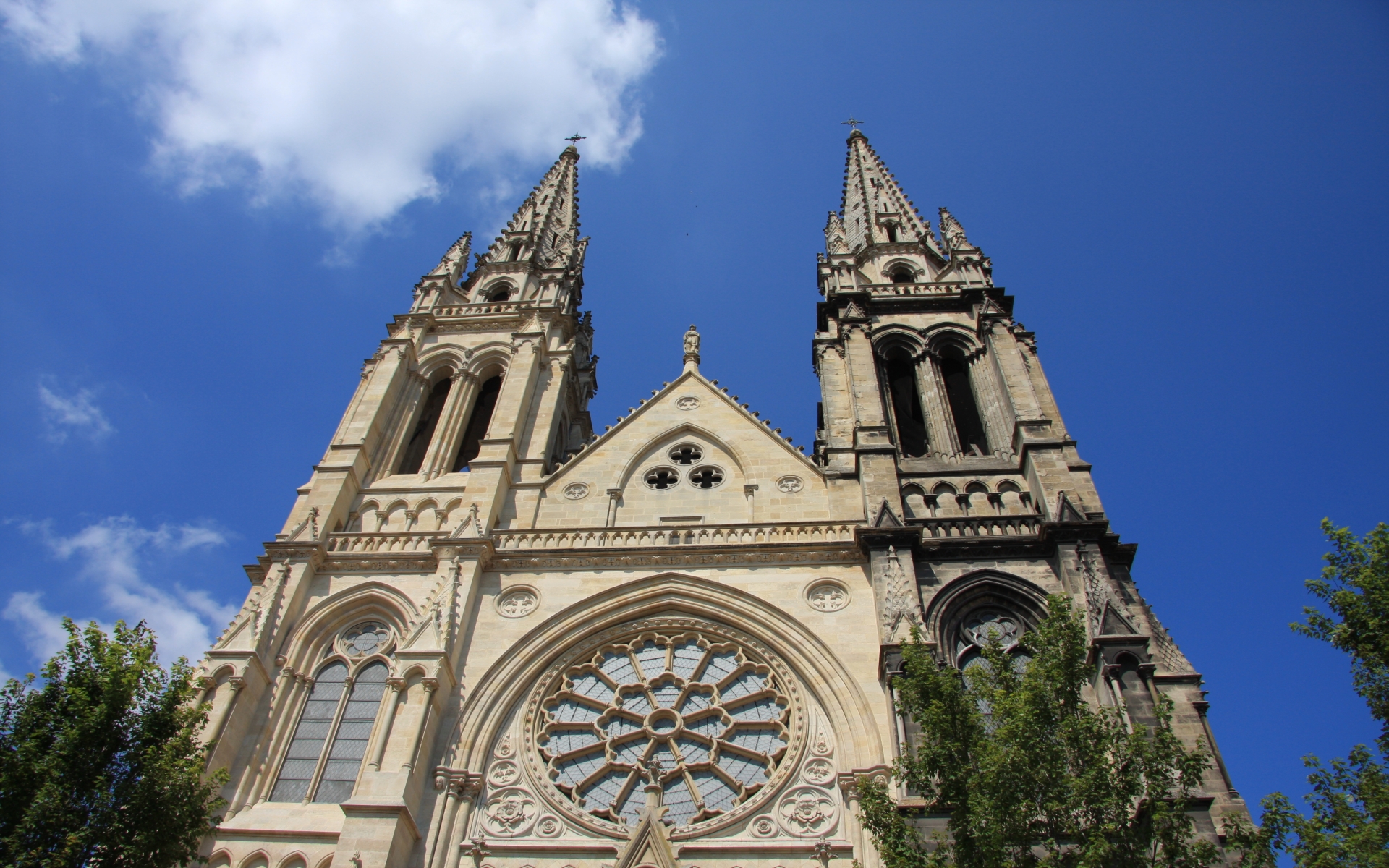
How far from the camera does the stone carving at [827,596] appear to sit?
53.8 feet

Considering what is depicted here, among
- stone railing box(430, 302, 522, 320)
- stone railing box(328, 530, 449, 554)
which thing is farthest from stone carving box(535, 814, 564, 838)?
stone railing box(430, 302, 522, 320)

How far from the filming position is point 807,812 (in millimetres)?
13609

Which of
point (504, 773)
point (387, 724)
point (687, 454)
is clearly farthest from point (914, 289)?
point (387, 724)

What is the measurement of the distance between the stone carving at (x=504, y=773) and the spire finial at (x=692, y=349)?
441 inches

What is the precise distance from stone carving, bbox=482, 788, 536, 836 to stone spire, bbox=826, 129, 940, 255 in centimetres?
1897

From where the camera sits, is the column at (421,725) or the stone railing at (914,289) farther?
the stone railing at (914,289)

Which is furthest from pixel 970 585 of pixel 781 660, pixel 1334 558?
pixel 1334 558

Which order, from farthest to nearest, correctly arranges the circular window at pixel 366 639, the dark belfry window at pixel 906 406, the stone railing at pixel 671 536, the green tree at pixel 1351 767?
the dark belfry window at pixel 906 406
the stone railing at pixel 671 536
the circular window at pixel 366 639
the green tree at pixel 1351 767

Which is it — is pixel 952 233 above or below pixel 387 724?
above

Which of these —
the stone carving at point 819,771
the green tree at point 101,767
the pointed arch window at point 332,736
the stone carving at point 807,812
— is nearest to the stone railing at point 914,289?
the stone carving at point 819,771

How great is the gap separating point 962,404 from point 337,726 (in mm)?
15491

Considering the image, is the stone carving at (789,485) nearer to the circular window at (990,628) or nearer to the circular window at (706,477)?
the circular window at (706,477)

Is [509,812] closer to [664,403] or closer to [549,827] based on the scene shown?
[549,827]

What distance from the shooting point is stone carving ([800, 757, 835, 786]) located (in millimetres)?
14023
